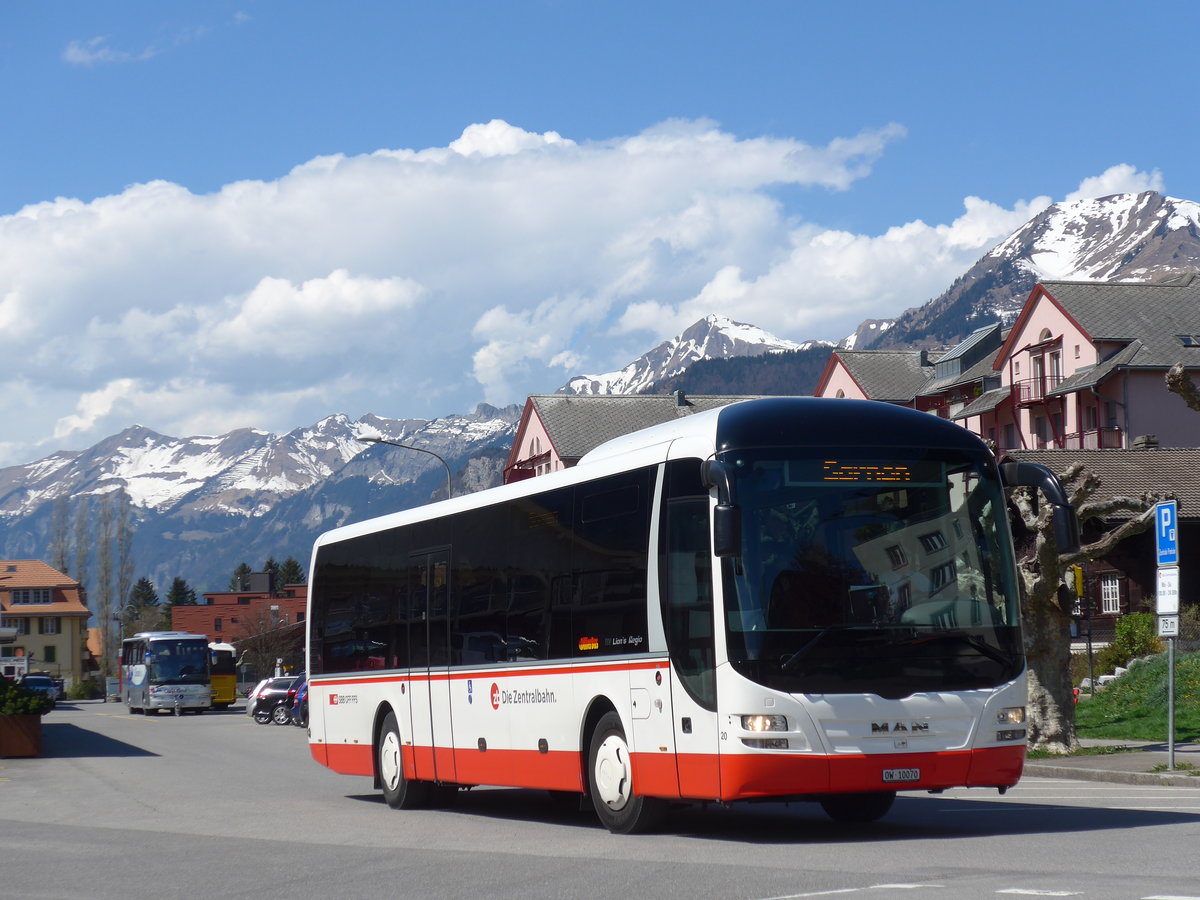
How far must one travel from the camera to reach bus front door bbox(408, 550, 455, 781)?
16.7 meters

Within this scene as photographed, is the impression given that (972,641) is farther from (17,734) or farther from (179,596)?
(179,596)

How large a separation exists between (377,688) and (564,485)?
5.10m

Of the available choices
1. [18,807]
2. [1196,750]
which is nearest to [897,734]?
[1196,750]

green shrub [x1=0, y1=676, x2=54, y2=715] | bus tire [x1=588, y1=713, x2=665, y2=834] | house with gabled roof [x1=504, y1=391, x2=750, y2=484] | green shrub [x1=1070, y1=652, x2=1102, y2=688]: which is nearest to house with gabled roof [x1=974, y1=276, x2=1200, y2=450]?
house with gabled roof [x1=504, y1=391, x2=750, y2=484]

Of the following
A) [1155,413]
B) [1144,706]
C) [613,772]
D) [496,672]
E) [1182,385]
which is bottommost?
[1144,706]

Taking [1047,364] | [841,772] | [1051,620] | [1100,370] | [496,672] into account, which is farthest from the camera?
[1047,364]

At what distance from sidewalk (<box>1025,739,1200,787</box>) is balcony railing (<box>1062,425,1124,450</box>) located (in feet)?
156

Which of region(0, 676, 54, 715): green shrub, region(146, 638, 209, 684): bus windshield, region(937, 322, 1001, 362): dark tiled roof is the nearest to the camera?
region(0, 676, 54, 715): green shrub

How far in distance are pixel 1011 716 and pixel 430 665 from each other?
264 inches

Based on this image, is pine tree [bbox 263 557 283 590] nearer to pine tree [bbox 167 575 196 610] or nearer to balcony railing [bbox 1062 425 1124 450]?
→ pine tree [bbox 167 575 196 610]

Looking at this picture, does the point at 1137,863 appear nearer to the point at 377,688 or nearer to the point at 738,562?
the point at 738,562

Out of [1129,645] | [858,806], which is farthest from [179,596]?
[858,806]

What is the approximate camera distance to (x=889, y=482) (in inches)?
492

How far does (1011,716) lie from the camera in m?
12.4
